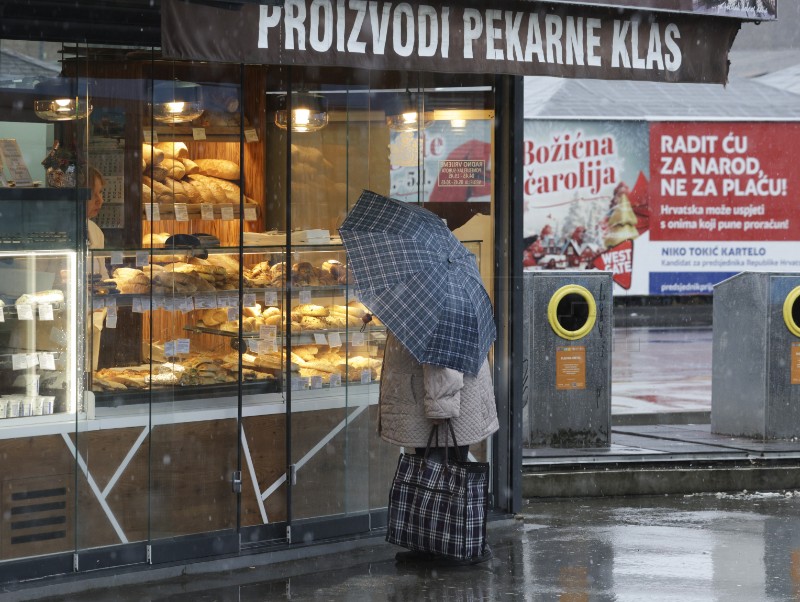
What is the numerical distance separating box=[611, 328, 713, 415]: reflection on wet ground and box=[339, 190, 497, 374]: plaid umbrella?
5245 millimetres

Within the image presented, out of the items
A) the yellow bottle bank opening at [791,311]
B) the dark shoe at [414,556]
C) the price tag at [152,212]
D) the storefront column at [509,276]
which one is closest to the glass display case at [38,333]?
the price tag at [152,212]

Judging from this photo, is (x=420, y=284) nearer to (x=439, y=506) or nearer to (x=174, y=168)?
(x=439, y=506)

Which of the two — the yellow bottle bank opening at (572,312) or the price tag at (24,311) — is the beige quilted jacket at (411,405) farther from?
the yellow bottle bank opening at (572,312)

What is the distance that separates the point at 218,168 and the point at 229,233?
377mm

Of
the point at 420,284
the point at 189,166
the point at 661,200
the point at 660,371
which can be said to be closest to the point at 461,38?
the point at 420,284

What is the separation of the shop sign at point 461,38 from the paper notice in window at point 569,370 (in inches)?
105

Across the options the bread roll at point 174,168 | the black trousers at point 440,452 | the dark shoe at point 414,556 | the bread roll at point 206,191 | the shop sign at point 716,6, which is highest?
the shop sign at point 716,6

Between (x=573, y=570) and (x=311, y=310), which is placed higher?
(x=311, y=310)

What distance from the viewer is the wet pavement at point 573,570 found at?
6.26m

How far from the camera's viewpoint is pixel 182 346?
6.86 m

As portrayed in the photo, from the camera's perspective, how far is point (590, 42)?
7086mm

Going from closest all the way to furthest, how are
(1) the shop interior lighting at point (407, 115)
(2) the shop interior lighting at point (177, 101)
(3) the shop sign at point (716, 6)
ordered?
(2) the shop interior lighting at point (177, 101), (3) the shop sign at point (716, 6), (1) the shop interior lighting at point (407, 115)

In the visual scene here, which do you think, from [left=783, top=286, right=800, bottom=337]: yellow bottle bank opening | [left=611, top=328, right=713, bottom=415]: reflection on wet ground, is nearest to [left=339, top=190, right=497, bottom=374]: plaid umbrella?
[left=783, top=286, right=800, bottom=337]: yellow bottle bank opening

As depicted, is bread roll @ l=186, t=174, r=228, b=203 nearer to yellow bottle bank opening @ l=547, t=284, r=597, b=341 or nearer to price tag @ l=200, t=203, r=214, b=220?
price tag @ l=200, t=203, r=214, b=220
